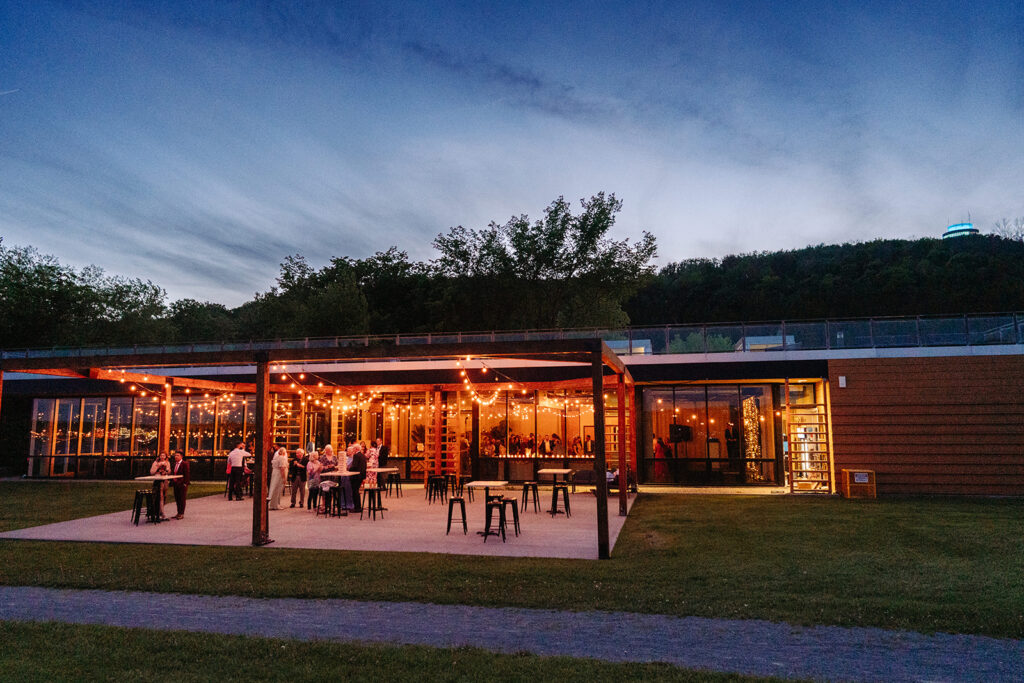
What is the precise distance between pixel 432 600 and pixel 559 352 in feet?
13.4

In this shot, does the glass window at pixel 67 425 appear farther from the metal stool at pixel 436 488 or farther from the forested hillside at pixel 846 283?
the forested hillside at pixel 846 283

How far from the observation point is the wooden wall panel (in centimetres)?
1506

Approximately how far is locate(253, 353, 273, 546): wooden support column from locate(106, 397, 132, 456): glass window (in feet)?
46.5

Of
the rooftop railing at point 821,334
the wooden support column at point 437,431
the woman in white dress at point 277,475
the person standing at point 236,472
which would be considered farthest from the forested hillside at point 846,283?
the woman in white dress at point 277,475

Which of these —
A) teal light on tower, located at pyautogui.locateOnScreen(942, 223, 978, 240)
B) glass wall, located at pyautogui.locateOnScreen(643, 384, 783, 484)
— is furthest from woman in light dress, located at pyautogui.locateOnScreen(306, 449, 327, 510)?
teal light on tower, located at pyautogui.locateOnScreen(942, 223, 978, 240)

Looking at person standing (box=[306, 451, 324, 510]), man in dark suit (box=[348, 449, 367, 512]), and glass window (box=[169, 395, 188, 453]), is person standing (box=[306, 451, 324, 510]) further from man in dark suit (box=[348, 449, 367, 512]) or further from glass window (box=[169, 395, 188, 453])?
glass window (box=[169, 395, 188, 453])

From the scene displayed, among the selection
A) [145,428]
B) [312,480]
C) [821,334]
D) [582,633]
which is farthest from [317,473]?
[821,334]

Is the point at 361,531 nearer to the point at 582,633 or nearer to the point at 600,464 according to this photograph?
the point at 600,464

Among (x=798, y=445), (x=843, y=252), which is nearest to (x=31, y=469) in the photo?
(x=798, y=445)

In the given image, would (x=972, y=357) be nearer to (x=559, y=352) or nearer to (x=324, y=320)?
(x=559, y=352)

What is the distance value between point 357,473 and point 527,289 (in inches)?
1036

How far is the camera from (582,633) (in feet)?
17.3

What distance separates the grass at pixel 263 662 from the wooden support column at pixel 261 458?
4146mm

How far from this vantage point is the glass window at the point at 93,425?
69.4 feet
